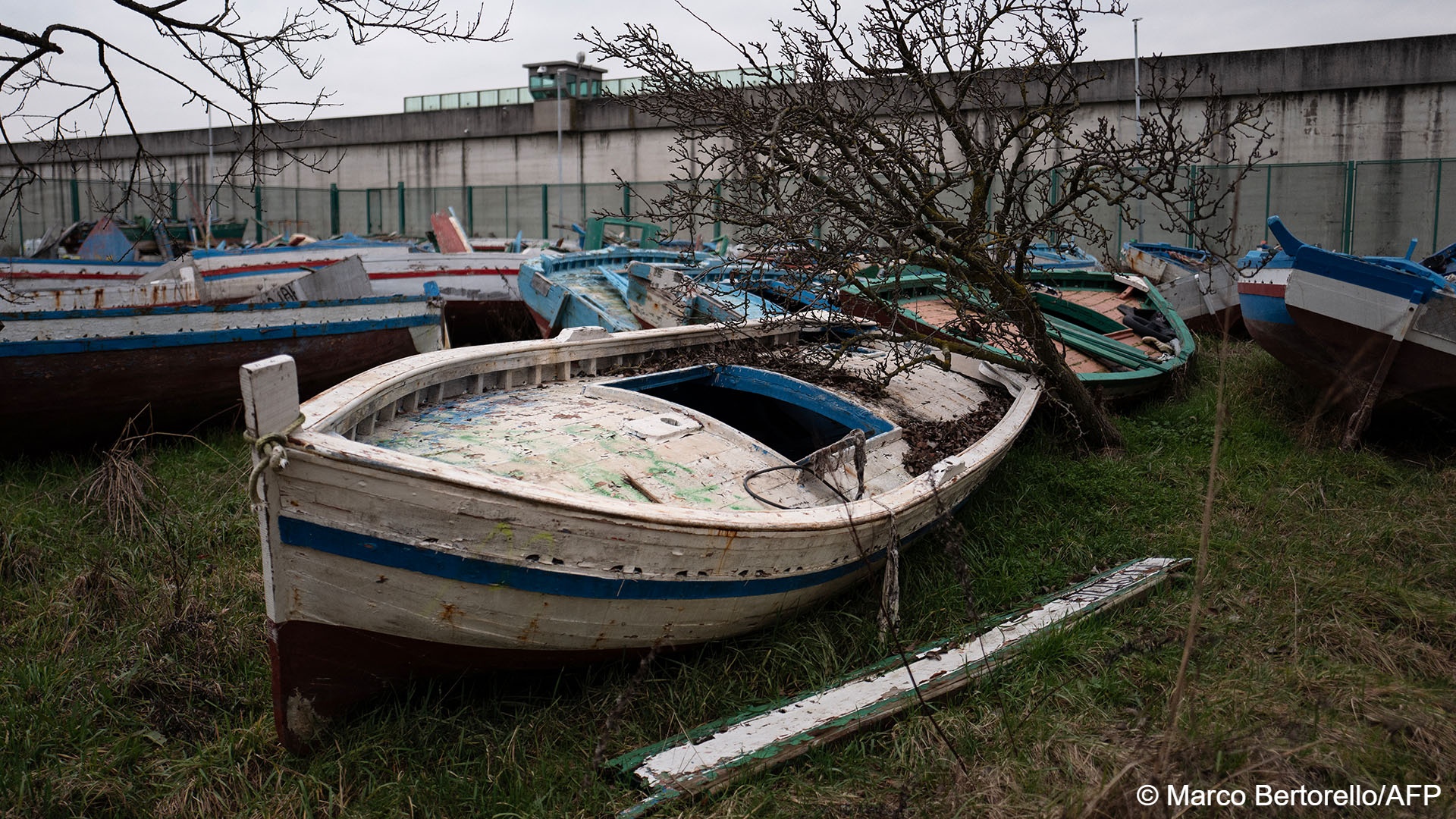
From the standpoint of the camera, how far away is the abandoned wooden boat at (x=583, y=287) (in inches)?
336

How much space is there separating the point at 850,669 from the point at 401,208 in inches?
933

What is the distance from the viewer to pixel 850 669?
147 inches

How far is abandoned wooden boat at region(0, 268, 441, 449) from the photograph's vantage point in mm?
6012

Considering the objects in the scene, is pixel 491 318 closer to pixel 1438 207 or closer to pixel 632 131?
pixel 632 131

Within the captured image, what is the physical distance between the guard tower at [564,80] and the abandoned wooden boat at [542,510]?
19779 millimetres

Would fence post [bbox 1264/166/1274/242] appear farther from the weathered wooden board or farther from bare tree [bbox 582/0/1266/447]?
the weathered wooden board

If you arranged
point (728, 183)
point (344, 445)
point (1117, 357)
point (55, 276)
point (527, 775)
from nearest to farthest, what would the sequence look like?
point (344, 445)
point (527, 775)
point (728, 183)
point (1117, 357)
point (55, 276)

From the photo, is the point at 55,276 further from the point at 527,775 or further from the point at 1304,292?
the point at 1304,292

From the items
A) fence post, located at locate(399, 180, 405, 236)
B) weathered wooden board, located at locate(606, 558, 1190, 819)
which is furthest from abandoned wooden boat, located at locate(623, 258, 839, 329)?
fence post, located at locate(399, 180, 405, 236)

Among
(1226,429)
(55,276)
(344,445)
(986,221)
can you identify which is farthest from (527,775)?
(55,276)

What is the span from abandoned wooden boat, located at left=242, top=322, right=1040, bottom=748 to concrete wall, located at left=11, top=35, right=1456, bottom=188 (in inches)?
96.8

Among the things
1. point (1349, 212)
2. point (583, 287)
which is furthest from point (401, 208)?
point (1349, 212)

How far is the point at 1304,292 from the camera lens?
20.4ft

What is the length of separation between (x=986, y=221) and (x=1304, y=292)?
7.80ft
